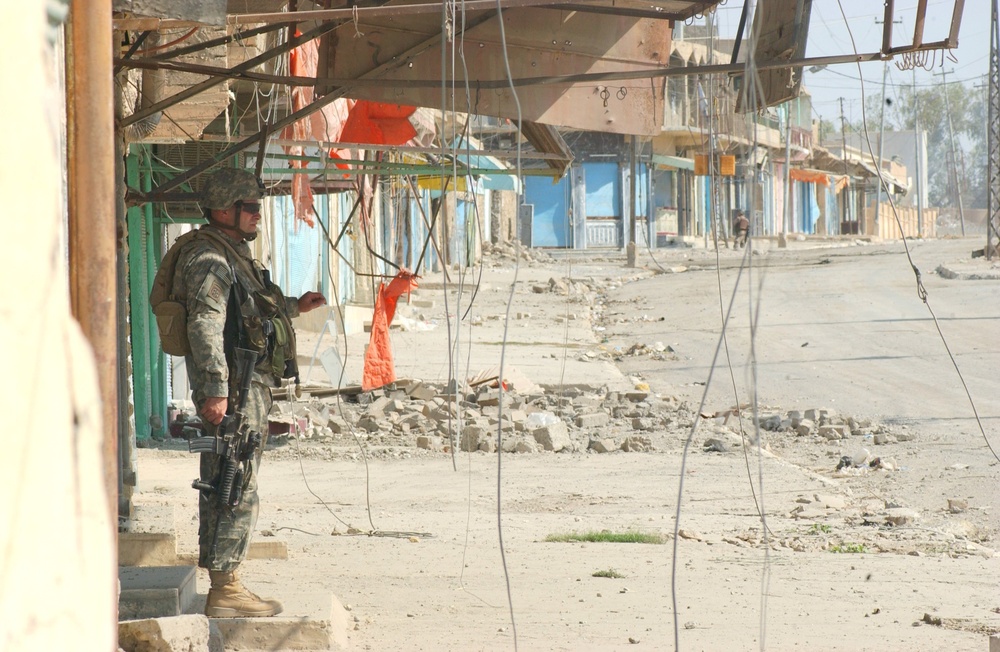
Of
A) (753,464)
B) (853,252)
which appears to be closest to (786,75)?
(753,464)

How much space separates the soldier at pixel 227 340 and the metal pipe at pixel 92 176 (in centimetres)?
197

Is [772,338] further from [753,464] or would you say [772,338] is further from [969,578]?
[969,578]

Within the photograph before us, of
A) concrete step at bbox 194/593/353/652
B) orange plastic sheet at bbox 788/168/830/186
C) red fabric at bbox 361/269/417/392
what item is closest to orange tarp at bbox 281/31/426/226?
red fabric at bbox 361/269/417/392

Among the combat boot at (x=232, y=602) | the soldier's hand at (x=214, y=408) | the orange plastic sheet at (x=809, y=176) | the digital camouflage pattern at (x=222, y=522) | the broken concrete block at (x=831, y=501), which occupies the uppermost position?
the orange plastic sheet at (x=809, y=176)

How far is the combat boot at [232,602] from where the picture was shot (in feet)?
13.9

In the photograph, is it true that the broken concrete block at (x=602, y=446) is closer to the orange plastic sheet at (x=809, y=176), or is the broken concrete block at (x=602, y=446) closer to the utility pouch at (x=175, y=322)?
the utility pouch at (x=175, y=322)

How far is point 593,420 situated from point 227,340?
6234 mm

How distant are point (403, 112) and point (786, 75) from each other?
14.1 feet

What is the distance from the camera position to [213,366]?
4.14 metres

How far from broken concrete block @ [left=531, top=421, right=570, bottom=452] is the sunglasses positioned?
516 cm

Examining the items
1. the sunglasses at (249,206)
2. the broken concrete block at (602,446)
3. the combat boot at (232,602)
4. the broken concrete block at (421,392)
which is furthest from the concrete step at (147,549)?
the broken concrete block at (421,392)

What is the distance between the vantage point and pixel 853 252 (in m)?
33.1

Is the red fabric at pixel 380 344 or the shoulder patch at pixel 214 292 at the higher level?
the shoulder patch at pixel 214 292

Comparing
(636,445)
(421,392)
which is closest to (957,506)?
(636,445)
